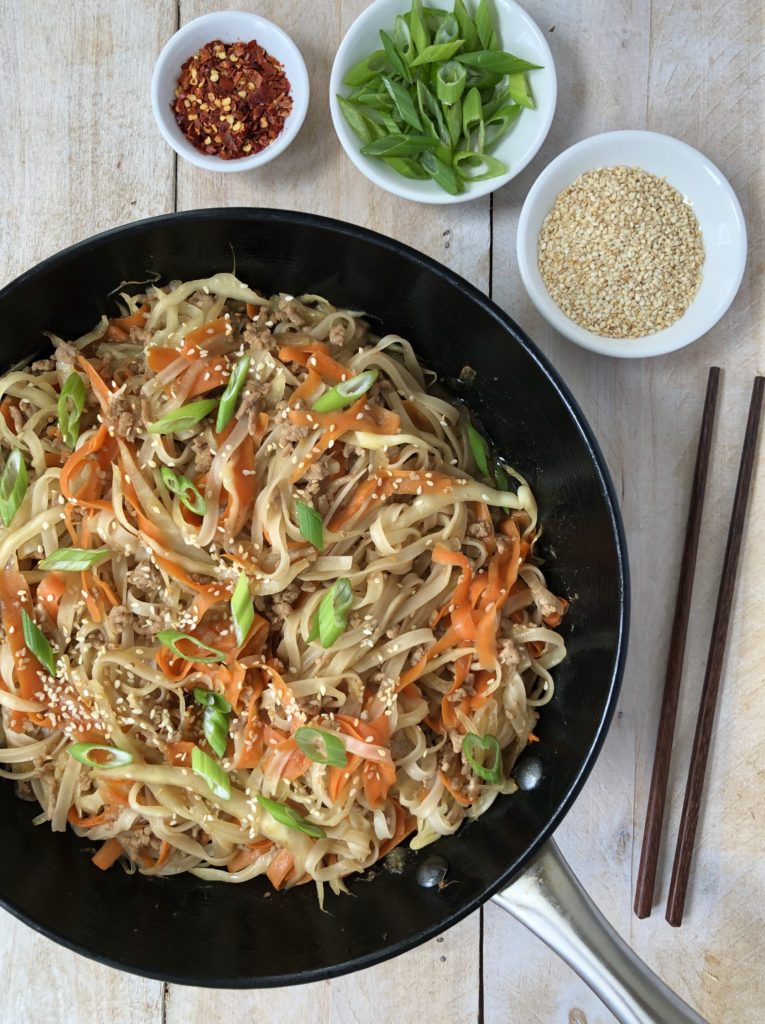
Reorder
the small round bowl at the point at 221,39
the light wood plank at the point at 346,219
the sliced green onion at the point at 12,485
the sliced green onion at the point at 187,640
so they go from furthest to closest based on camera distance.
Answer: the light wood plank at the point at 346,219 → the small round bowl at the point at 221,39 → the sliced green onion at the point at 12,485 → the sliced green onion at the point at 187,640

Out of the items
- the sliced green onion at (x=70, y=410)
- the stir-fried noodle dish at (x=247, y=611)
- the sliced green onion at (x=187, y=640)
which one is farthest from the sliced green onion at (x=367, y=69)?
the sliced green onion at (x=187, y=640)

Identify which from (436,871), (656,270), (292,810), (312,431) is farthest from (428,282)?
(436,871)

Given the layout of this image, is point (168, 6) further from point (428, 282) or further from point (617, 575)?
point (617, 575)

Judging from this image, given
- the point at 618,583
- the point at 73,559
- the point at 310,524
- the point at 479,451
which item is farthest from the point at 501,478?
the point at 73,559

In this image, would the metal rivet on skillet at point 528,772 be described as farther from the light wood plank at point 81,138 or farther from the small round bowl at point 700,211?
the light wood plank at point 81,138

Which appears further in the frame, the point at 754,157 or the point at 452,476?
the point at 754,157

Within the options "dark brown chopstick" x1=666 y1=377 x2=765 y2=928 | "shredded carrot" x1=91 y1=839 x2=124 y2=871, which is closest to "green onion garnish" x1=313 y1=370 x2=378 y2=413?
"dark brown chopstick" x1=666 y1=377 x2=765 y2=928
